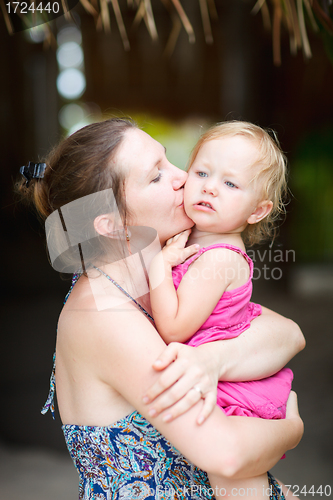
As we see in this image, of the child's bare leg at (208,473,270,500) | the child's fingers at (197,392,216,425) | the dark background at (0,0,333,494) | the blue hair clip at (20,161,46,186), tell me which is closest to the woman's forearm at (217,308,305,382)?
the child's fingers at (197,392,216,425)

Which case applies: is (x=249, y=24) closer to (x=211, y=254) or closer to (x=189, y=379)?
(x=211, y=254)

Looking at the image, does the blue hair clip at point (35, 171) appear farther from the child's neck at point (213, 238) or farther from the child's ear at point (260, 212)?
the child's ear at point (260, 212)

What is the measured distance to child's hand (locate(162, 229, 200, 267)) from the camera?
46.4 inches

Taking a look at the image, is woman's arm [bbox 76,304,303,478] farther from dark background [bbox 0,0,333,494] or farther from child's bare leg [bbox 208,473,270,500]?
dark background [bbox 0,0,333,494]

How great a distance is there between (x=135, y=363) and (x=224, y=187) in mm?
581

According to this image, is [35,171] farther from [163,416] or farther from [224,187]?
[163,416]

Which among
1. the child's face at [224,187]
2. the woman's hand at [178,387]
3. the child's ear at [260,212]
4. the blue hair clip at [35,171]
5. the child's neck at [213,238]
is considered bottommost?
the woman's hand at [178,387]

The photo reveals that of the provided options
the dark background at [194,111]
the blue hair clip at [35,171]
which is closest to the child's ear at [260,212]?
the blue hair clip at [35,171]

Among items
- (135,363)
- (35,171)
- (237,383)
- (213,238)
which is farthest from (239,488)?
(35,171)

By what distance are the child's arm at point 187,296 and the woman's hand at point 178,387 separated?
0.46 feet

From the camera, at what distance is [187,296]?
3.55 ft

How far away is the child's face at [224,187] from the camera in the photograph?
1226 mm

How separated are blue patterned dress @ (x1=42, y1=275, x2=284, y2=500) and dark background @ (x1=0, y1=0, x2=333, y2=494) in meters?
2.69

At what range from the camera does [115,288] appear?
1113 mm
